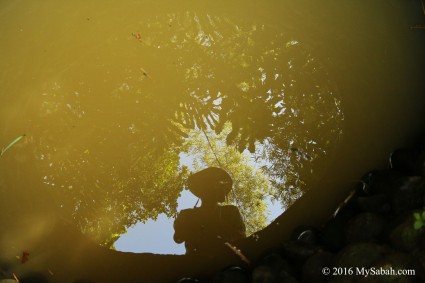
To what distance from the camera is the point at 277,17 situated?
Answer: 2.78 metres

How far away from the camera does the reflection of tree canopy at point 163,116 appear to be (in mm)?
2449

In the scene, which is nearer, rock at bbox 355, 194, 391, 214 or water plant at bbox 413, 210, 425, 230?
water plant at bbox 413, 210, 425, 230

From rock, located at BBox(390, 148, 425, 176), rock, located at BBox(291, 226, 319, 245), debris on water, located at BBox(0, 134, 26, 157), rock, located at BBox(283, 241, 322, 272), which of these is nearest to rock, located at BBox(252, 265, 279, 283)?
rock, located at BBox(283, 241, 322, 272)

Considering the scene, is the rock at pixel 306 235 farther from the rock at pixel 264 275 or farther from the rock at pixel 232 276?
the rock at pixel 232 276

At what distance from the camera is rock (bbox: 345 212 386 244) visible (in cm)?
185

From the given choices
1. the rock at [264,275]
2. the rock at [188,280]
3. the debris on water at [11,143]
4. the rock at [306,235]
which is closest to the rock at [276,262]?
the rock at [264,275]

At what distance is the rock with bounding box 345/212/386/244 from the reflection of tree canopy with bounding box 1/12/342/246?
479mm

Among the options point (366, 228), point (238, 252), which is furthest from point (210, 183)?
point (366, 228)

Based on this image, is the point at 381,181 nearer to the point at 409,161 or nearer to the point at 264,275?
the point at 409,161

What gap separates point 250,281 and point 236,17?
1970mm

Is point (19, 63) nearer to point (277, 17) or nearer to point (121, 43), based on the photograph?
point (121, 43)

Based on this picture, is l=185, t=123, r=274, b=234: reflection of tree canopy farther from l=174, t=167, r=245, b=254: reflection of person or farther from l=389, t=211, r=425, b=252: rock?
l=389, t=211, r=425, b=252: rock

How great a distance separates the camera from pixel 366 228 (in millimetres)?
1876

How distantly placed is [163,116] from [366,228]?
152cm
